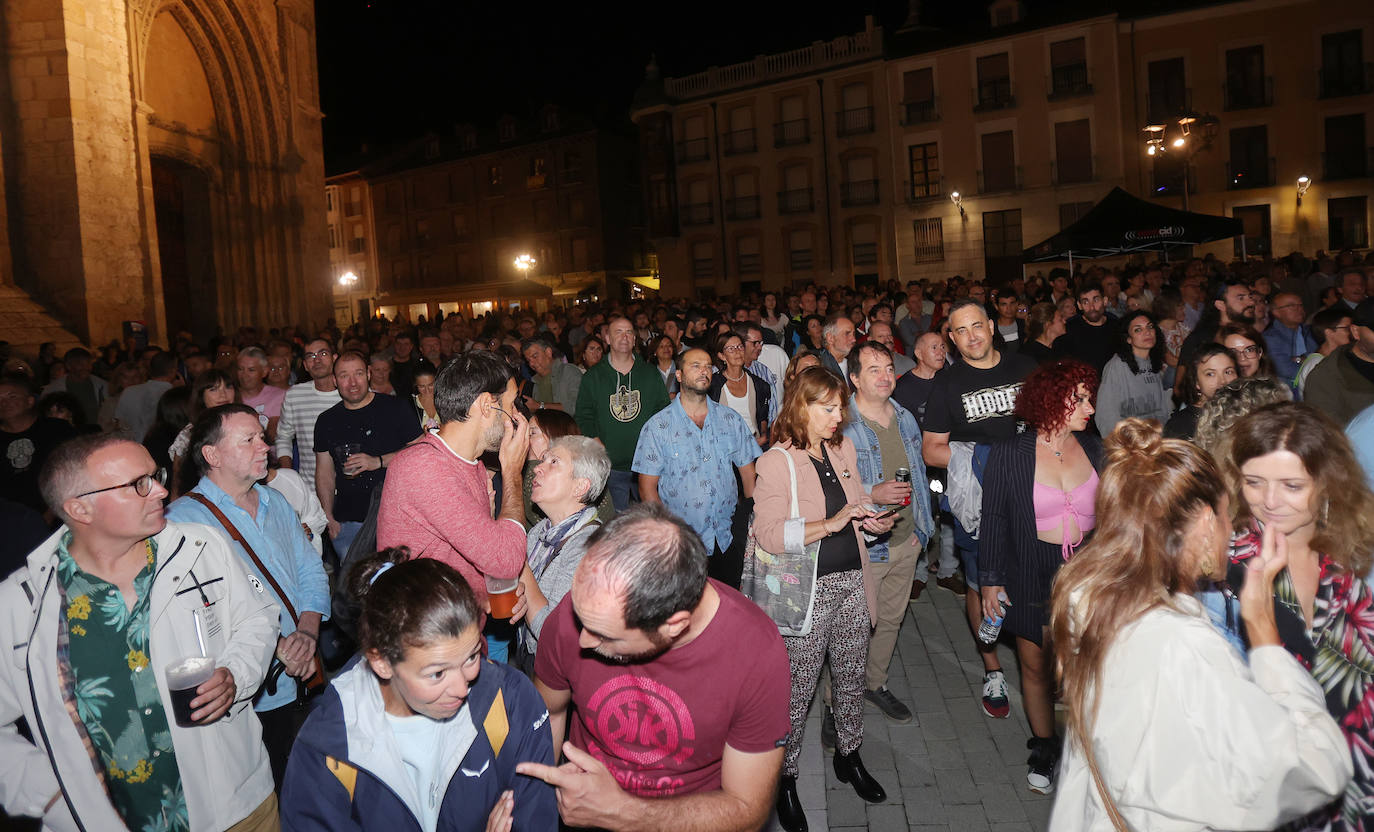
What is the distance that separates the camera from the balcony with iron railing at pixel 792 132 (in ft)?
113

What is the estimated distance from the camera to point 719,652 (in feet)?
7.21

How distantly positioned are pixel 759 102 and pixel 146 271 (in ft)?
83.8

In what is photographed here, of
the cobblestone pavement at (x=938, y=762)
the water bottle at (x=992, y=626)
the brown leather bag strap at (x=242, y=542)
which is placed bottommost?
the cobblestone pavement at (x=938, y=762)

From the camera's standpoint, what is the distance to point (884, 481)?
432 centimetres

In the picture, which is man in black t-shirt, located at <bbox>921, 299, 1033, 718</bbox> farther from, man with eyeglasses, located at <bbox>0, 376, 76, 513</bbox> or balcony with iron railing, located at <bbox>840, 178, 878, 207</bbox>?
balcony with iron railing, located at <bbox>840, 178, 878, 207</bbox>

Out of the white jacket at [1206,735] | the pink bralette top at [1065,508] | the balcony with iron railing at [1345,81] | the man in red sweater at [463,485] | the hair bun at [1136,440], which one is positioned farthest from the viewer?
the balcony with iron railing at [1345,81]

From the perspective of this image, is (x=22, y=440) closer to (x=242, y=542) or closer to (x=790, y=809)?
(x=242, y=542)

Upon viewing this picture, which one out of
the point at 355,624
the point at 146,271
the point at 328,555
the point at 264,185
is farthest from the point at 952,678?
the point at 264,185

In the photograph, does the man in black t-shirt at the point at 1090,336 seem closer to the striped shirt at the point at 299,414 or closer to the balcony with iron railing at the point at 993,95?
the striped shirt at the point at 299,414

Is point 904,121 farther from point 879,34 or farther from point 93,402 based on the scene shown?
point 93,402

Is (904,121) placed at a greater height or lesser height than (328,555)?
greater

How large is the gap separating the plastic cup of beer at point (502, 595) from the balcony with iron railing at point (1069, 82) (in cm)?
3197

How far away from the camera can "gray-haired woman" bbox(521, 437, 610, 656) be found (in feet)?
9.95

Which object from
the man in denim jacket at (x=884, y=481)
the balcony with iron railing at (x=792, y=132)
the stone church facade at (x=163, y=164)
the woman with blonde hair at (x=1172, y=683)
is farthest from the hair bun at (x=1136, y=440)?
the balcony with iron railing at (x=792, y=132)
